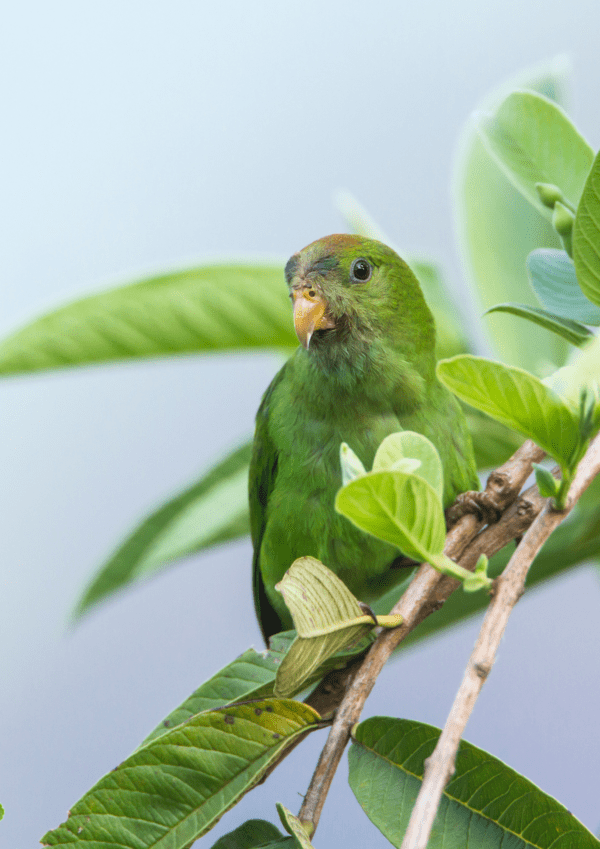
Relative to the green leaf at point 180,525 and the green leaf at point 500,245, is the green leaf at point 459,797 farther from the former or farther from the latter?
the green leaf at point 500,245

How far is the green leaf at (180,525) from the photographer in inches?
39.8

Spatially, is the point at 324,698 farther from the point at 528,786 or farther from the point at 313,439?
the point at 313,439

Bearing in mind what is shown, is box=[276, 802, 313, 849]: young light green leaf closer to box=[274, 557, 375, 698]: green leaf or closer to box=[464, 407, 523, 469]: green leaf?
box=[274, 557, 375, 698]: green leaf

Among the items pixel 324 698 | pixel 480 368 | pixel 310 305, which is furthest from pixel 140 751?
pixel 310 305

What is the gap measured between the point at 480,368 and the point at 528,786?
0.75 feet

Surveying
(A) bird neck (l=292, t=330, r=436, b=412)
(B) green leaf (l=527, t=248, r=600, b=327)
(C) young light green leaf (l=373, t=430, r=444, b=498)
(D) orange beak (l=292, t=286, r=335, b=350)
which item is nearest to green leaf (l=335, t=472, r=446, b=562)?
(C) young light green leaf (l=373, t=430, r=444, b=498)

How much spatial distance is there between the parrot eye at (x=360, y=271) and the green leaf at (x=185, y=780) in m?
0.54

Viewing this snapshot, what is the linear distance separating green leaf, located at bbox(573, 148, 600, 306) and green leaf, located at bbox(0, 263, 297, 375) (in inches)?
21.2

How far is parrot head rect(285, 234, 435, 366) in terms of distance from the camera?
834 mm

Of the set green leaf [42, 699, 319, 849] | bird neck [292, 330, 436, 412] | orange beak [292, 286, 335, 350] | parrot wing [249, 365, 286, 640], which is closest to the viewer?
green leaf [42, 699, 319, 849]

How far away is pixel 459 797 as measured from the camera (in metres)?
0.44

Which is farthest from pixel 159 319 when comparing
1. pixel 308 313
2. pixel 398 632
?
pixel 398 632

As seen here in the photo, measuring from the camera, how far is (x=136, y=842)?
417 millimetres

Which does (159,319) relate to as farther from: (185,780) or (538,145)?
(185,780)
